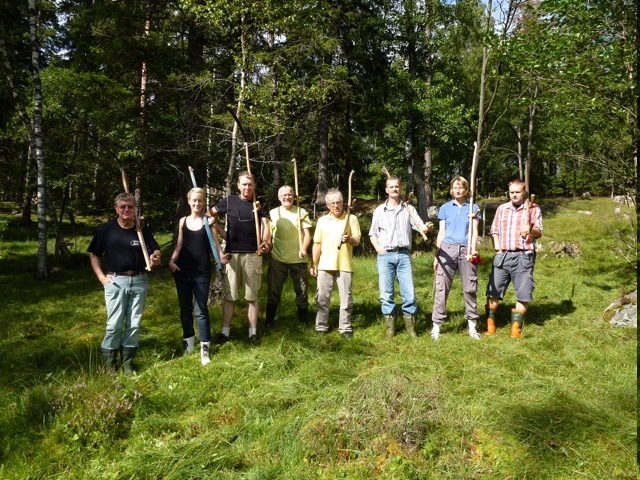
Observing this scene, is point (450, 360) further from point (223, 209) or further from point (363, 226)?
point (363, 226)

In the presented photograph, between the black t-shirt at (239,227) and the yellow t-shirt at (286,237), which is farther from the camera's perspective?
the yellow t-shirt at (286,237)

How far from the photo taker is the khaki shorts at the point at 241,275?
17.1 feet

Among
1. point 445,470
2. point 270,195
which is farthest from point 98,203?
point 445,470

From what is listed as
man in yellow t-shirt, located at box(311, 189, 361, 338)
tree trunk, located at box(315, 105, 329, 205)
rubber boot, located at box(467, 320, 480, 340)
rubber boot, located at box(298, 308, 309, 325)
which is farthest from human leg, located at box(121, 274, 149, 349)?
tree trunk, located at box(315, 105, 329, 205)

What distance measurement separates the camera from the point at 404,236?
17.6 feet

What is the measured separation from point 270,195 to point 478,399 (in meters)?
13.3

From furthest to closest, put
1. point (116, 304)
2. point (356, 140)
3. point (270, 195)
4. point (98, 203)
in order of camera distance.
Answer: point (356, 140)
point (270, 195)
point (98, 203)
point (116, 304)

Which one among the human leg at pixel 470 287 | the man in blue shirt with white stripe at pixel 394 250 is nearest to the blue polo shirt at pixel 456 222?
the human leg at pixel 470 287

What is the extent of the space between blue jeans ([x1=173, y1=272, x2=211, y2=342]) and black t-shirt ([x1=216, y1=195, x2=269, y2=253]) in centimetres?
56

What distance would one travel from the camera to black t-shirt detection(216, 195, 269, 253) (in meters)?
5.25

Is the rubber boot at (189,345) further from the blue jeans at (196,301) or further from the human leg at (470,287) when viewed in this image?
the human leg at (470,287)

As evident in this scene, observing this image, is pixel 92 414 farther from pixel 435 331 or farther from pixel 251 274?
pixel 435 331

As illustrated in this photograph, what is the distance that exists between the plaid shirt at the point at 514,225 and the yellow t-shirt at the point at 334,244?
1.93 meters

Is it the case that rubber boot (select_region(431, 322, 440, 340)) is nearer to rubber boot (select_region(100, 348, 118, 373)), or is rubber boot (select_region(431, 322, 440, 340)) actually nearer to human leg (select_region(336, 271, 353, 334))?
human leg (select_region(336, 271, 353, 334))
